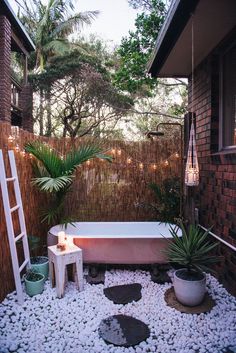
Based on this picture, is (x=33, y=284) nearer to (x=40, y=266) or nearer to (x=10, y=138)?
(x=40, y=266)

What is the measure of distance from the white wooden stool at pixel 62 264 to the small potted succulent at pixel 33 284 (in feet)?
0.53

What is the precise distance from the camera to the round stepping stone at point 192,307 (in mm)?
2789

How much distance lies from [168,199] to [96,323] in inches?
94.7

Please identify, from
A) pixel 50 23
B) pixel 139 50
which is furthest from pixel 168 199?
pixel 50 23

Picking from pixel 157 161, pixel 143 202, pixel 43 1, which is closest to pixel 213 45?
pixel 157 161

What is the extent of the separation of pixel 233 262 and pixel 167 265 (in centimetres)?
102

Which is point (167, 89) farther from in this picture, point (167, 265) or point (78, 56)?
point (167, 265)

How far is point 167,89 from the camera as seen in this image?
47.0ft

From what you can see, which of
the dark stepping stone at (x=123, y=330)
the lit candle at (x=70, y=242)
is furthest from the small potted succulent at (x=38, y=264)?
the dark stepping stone at (x=123, y=330)

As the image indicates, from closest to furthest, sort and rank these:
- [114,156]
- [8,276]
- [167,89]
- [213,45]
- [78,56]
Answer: [8,276]
[213,45]
[114,156]
[78,56]
[167,89]

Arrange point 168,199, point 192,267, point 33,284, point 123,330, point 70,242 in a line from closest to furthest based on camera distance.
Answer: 1. point 123,330
2. point 192,267
3. point 33,284
4. point 70,242
5. point 168,199

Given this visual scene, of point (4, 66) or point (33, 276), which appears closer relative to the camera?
point (33, 276)

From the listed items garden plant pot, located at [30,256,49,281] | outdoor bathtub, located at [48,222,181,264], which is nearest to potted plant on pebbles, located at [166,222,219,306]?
outdoor bathtub, located at [48,222,181,264]

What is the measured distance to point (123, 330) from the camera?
2500 millimetres
